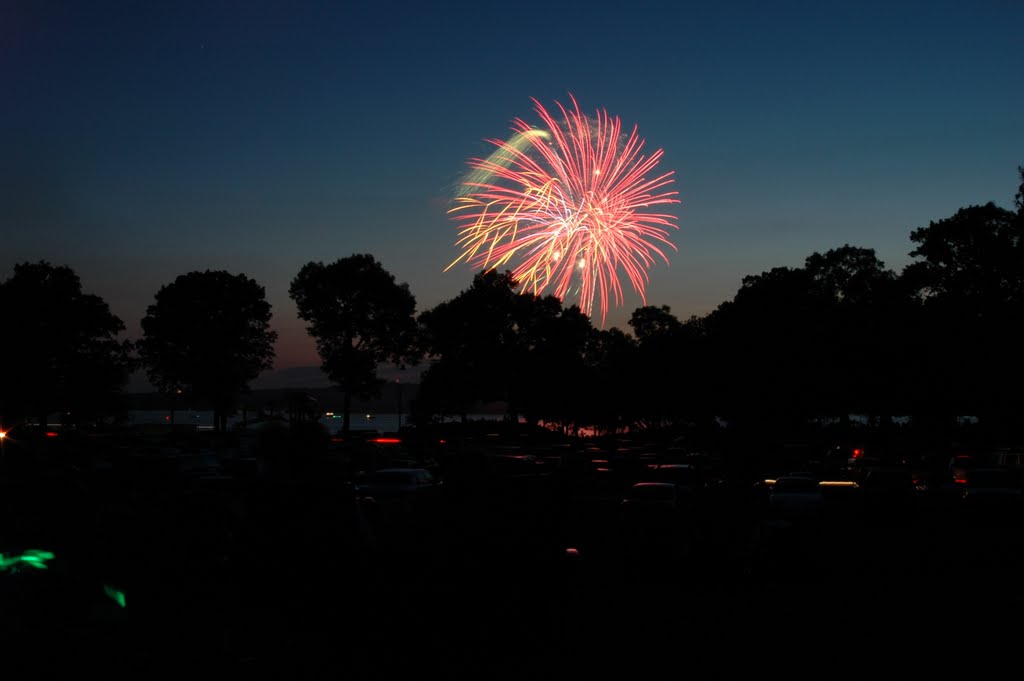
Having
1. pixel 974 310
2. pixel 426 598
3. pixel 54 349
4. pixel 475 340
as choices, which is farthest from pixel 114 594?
pixel 475 340

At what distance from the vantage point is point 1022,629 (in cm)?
1035

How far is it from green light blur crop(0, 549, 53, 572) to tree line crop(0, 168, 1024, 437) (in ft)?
151

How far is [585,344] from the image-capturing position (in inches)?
3506

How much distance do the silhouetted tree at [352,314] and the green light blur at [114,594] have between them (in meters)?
59.8

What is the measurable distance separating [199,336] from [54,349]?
9642 millimetres

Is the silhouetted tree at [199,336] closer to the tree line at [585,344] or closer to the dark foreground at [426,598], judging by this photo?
the tree line at [585,344]

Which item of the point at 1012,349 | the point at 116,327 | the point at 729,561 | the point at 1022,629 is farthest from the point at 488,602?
the point at 116,327

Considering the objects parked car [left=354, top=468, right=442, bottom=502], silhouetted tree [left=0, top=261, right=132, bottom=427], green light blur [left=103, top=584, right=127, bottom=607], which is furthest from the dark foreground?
silhouetted tree [left=0, top=261, right=132, bottom=427]

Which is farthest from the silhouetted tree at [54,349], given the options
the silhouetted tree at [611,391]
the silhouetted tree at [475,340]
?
the silhouetted tree at [611,391]

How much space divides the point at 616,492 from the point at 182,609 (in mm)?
23773

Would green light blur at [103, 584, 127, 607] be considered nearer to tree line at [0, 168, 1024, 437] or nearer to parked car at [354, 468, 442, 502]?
parked car at [354, 468, 442, 502]

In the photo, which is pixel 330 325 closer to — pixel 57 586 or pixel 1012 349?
pixel 1012 349

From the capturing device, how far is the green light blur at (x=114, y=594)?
30.9ft

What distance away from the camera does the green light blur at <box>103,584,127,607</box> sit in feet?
30.9
